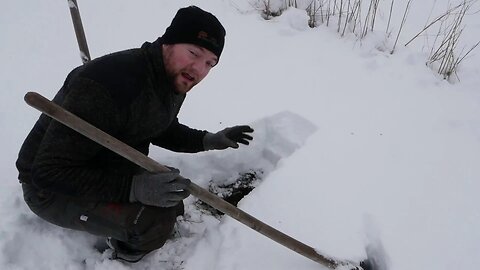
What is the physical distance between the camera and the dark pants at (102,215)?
1.54 m

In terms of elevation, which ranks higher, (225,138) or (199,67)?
(199,67)

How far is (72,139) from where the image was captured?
1313mm

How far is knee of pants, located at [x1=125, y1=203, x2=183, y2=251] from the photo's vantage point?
156 cm

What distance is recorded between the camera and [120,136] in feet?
4.76

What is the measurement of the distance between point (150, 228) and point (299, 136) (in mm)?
1064

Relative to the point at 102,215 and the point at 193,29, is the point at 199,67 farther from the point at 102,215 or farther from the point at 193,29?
the point at 102,215

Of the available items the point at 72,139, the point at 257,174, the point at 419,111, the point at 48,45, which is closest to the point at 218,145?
the point at 257,174

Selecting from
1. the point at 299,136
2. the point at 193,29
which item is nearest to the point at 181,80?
the point at 193,29

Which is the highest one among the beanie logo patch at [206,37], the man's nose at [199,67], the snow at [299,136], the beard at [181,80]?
the beanie logo patch at [206,37]

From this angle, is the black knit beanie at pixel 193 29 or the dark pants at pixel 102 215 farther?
the dark pants at pixel 102 215

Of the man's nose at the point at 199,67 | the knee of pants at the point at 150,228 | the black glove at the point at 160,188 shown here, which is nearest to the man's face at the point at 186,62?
the man's nose at the point at 199,67

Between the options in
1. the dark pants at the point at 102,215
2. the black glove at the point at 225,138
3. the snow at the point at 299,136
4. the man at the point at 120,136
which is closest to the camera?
the man at the point at 120,136

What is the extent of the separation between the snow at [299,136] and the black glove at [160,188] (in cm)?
49

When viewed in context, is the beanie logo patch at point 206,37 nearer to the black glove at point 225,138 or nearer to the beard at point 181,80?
the beard at point 181,80
